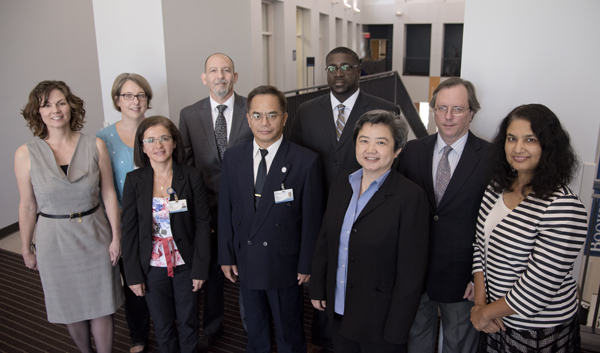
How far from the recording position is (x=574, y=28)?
2.35 meters

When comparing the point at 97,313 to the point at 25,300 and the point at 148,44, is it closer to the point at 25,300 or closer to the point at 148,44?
the point at 25,300

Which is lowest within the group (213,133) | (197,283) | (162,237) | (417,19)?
(197,283)

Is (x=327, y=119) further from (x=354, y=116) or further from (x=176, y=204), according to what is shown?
(x=176, y=204)

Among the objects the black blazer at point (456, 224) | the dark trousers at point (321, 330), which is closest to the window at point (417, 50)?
the dark trousers at point (321, 330)

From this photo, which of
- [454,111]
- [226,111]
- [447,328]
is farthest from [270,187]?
[447,328]

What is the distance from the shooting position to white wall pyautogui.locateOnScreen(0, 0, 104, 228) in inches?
201

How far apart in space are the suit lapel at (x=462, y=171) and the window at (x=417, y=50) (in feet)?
60.5

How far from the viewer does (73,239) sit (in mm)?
2463

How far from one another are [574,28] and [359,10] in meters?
17.6

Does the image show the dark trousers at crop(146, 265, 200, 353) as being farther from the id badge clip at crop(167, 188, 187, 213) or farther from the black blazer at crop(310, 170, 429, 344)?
the black blazer at crop(310, 170, 429, 344)

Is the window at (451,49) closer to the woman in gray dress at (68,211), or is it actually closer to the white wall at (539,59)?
the white wall at (539,59)

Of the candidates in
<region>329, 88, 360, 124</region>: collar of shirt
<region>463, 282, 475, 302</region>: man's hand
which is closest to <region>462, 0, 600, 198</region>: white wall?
<region>329, 88, 360, 124</region>: collar of shirt

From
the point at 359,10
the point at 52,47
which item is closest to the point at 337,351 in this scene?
the point at 52,47

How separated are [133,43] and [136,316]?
104 inches
